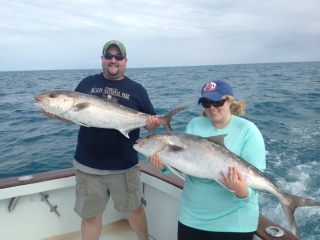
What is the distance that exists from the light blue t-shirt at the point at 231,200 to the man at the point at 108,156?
101cm

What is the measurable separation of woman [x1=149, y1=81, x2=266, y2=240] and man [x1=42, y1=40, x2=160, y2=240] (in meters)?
0.97

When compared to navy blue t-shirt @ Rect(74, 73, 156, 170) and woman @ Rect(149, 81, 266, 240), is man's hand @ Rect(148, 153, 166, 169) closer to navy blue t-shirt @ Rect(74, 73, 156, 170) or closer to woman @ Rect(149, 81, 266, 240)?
woman @ Rect(149, 81, 266, 240)

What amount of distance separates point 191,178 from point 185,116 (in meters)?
10.3

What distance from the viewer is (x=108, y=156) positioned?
10.2 ft

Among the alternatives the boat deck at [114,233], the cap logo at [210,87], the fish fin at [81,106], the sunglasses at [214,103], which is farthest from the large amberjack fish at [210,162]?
the boat deck at [114,233]

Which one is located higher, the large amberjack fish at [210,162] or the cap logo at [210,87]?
the cap logo at [210,87]

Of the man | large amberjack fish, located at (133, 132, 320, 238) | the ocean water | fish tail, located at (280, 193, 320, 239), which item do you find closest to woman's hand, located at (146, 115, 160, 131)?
the man

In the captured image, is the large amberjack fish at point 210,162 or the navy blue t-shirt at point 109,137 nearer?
the large amberjack fish at point 210,162

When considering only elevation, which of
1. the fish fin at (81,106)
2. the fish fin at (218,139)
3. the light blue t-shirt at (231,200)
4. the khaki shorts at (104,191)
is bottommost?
the khaki shorts at (104,191)

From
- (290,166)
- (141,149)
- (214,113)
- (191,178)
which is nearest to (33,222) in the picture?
(141,149)

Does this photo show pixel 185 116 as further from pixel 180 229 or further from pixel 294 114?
pixel 180 229

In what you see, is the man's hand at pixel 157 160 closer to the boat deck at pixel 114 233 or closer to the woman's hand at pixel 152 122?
the woman's hand at pixel 152 122

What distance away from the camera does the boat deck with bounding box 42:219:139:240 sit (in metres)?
3.89

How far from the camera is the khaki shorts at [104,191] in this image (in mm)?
3127
